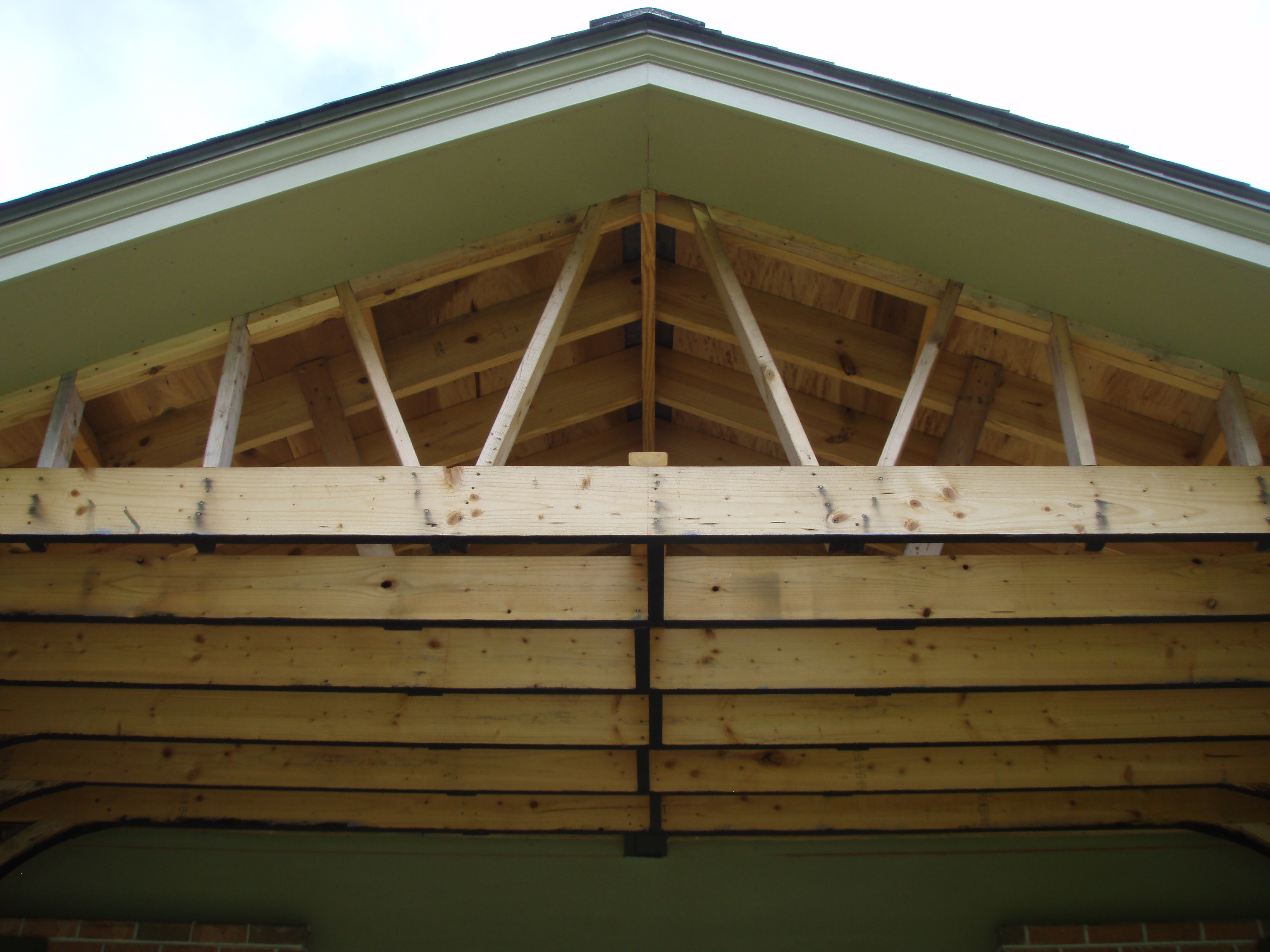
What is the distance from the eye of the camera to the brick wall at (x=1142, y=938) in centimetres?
397

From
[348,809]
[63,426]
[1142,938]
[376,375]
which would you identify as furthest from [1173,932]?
[63,426]

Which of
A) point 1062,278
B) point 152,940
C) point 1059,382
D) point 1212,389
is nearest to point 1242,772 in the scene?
point 1212,389

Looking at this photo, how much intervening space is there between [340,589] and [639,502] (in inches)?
39.3

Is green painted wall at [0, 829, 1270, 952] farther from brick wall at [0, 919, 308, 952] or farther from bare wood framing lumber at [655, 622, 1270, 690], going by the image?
bare wood framing lumber at [655, 622, 1270, 690]

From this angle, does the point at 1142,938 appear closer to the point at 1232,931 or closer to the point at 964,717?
the point at 1232,931

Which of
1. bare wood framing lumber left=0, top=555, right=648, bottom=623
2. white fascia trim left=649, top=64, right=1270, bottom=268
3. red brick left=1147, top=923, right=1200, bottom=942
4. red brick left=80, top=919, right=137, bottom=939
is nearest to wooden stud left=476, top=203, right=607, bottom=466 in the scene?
bare wood framing lumber left=0, top=555, right=648, bottom=623

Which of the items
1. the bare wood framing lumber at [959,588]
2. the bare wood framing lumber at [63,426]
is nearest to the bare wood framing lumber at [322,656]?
the bare wood framing lumber at [959,588]

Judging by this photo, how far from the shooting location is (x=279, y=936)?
404 centimetres

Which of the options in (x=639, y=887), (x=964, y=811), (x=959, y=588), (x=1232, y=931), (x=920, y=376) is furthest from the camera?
(x=639, y=887)

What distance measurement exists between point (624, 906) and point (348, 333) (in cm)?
312

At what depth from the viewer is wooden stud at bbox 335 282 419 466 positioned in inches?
94.7

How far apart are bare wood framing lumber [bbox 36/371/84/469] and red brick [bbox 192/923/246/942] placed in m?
2.73

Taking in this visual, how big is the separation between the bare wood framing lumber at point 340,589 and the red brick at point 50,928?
2.76 m

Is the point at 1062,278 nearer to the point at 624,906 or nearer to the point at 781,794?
the point at 781,794
